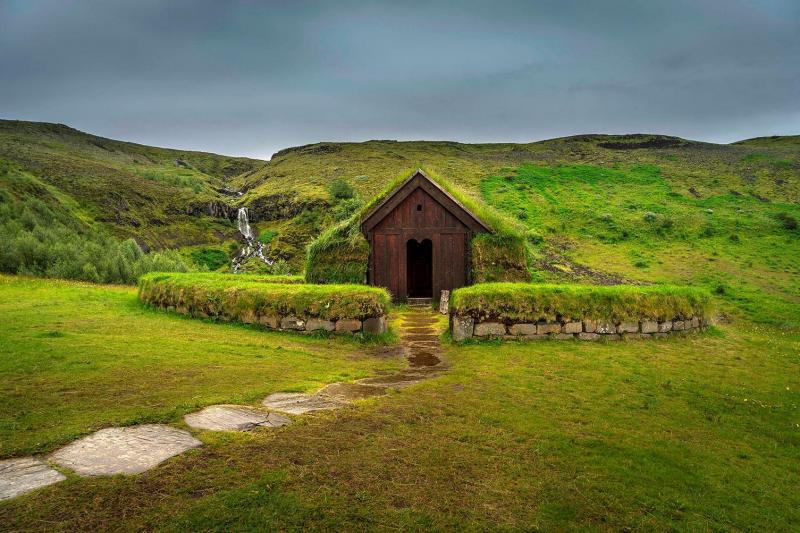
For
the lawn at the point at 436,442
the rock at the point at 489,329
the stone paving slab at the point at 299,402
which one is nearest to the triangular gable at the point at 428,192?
the rock at the point at 489,329

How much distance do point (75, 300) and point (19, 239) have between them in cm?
2003

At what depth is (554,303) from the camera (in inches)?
536

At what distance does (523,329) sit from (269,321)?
25.4 ft

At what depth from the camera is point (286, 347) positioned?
12.1 metres

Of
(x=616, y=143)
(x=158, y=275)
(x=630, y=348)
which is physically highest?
(x=616, y=143)

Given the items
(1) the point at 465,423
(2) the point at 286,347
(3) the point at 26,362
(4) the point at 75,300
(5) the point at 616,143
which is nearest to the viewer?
(1) the point at 465,423

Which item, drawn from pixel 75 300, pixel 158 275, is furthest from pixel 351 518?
pixel 75 300

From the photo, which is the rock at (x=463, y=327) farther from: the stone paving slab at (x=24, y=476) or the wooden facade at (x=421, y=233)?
the stone paving slab at (x=24, y=476)

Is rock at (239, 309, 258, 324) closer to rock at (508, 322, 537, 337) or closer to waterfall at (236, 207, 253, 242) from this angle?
rock at (508, 322, 537, 337)

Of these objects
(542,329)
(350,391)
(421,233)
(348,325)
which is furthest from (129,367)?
(421,233)

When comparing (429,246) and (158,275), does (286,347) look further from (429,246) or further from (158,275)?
(429,246)

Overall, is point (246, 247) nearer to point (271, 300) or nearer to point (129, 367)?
point (271, 300)

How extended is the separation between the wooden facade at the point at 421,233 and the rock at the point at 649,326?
947cm

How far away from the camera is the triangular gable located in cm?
2233
